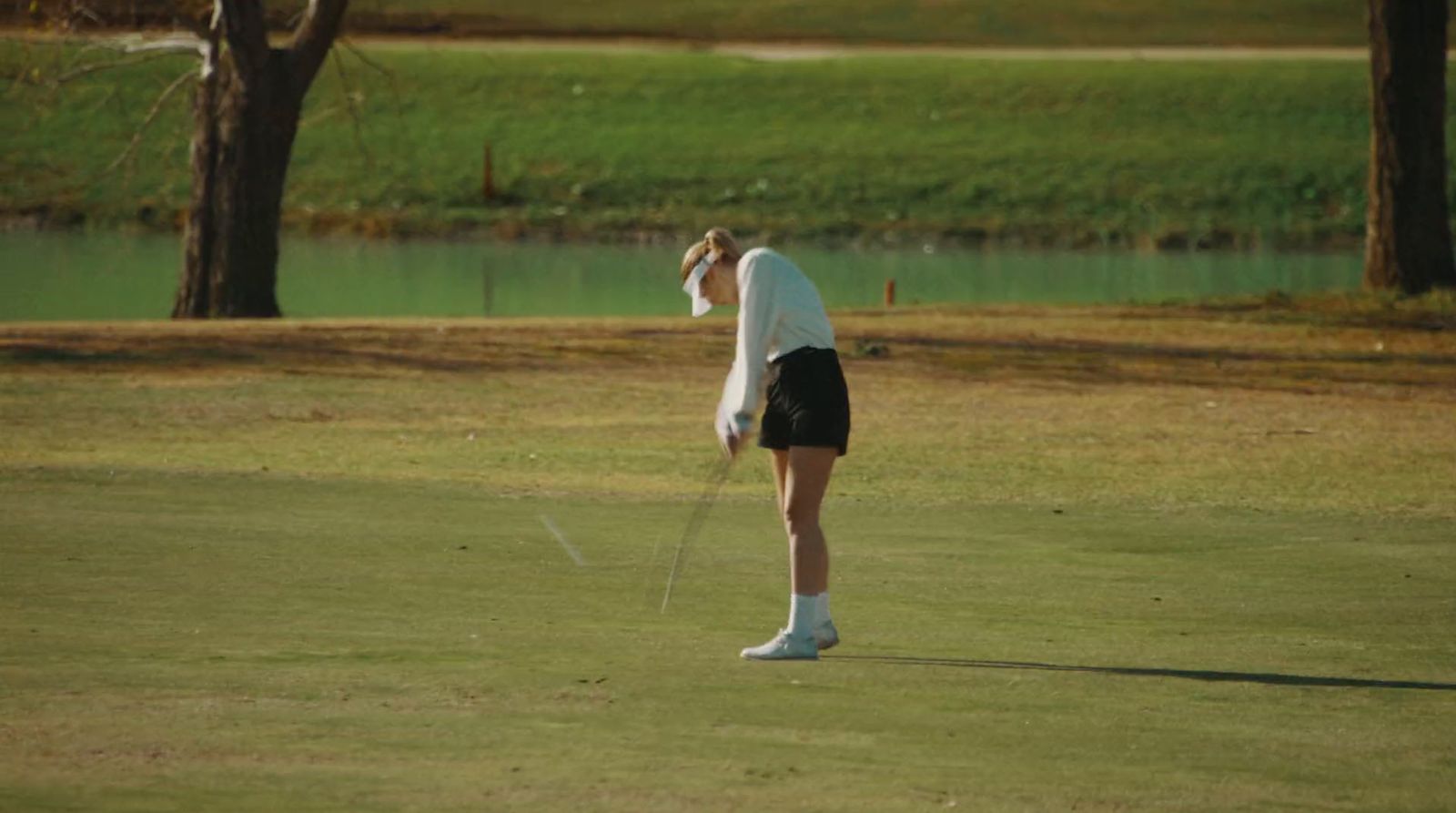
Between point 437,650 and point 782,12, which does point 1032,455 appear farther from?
point 782,12

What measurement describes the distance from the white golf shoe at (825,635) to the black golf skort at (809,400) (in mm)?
646

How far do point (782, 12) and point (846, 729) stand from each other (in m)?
77.4

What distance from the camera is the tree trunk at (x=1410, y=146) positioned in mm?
30906

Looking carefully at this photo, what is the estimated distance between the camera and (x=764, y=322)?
9.38 m

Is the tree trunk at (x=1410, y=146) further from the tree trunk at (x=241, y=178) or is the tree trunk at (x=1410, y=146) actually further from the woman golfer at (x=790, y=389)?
the woman golfer at (x=790, y=389)

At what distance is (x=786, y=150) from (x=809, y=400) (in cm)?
5234

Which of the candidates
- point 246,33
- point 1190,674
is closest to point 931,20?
point 246,33

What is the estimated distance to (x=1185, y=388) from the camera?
2322cm

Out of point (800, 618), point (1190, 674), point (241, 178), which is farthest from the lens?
point (241, 178)

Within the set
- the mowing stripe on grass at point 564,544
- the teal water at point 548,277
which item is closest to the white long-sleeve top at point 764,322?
the mowing stripe on grass at point 564,544

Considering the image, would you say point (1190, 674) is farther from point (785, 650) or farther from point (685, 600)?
point (685, 600)

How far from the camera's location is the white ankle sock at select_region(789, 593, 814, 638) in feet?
31.0

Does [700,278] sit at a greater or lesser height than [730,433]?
greater

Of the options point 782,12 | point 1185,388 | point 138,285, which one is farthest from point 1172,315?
point 782,12
